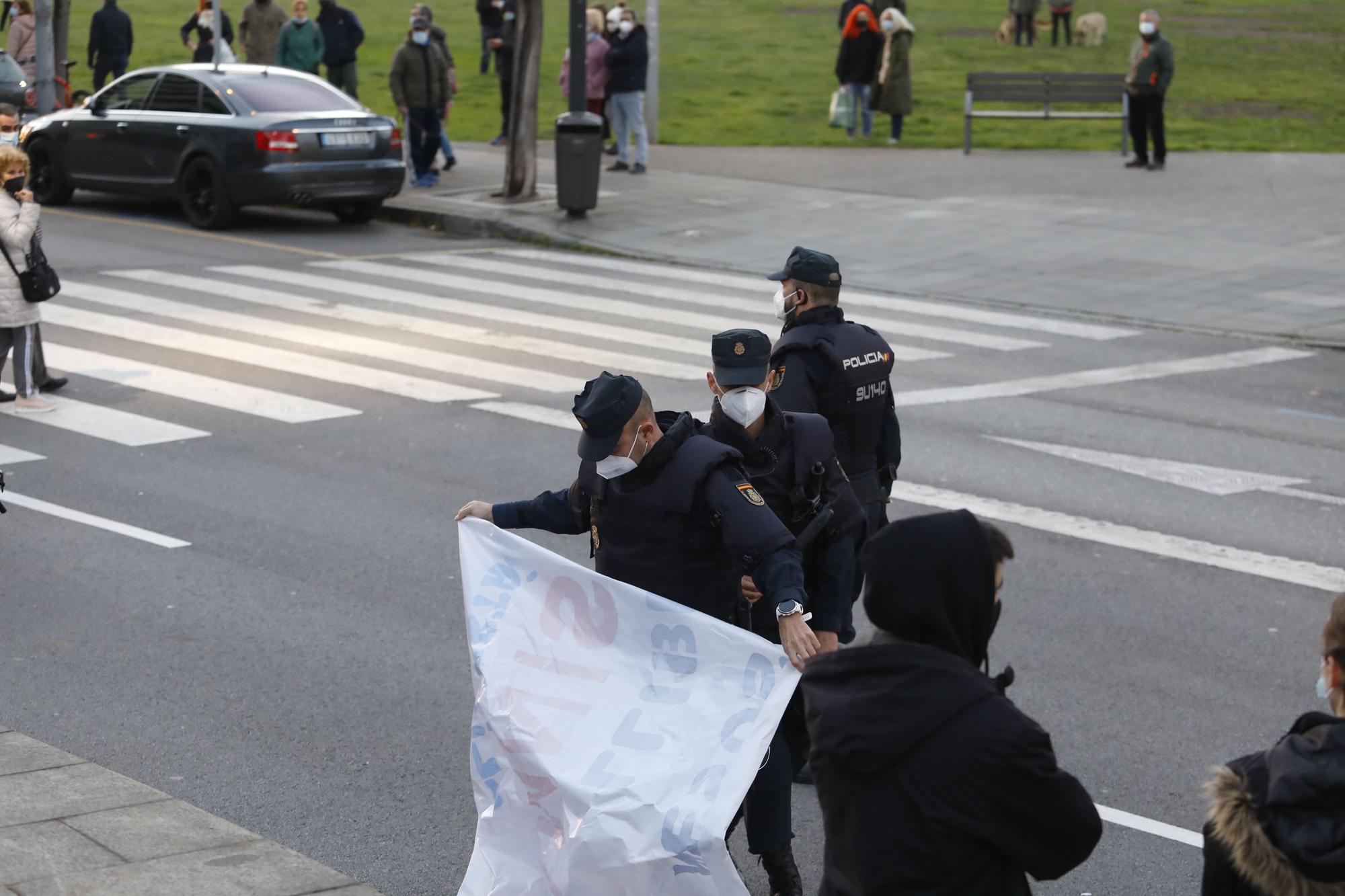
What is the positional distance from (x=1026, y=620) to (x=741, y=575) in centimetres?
314

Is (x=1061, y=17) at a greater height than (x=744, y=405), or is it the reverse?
(x=1061, y=17)

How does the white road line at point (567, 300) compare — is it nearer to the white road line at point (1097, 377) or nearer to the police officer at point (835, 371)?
the white road line at point (1097, 377)

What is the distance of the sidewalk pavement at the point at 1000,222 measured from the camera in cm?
1664

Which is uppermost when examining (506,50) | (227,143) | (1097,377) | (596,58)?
(506,50)

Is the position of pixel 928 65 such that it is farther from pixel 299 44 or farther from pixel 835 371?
pixel 835 371

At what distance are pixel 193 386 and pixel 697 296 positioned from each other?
5517 millimetres

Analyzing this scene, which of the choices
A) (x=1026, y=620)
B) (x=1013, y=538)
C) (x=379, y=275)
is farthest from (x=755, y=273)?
(x=1026, y=620)

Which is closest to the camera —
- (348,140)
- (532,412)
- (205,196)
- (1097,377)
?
(532,412)

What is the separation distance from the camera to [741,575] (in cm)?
499

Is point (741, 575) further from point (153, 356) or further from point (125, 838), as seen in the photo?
point (153, 356)

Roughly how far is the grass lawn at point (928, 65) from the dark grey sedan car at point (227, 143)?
8205mm

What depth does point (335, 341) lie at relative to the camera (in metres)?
14.1

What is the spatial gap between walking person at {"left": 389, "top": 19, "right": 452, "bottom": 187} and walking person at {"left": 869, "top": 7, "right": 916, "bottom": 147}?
687 cm

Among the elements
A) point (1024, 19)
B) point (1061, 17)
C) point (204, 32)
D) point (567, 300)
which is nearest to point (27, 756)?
point (567, 300)
